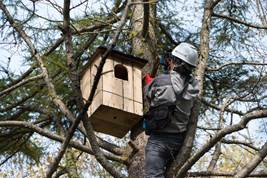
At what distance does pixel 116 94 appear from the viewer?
4582 millimetres

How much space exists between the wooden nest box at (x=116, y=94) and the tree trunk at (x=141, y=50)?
0.15 m

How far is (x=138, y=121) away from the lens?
475 centimetres

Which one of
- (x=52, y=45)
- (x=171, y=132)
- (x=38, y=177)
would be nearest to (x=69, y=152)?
(x=52, y=45)

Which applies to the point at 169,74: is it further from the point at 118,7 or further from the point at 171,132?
the point at 118,7

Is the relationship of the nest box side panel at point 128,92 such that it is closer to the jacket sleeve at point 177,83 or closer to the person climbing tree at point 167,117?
the person climbing tree at point 167,117

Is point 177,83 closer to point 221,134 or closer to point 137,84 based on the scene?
point 221,134

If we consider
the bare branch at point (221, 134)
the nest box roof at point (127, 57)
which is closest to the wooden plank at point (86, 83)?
the nest box roof at point (127, 57)

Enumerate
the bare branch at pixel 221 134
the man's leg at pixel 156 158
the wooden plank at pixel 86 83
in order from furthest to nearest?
the wooden plank at pixel 86 83, the man's leg at pixel 156 158, the bare branch at pixel 221 134

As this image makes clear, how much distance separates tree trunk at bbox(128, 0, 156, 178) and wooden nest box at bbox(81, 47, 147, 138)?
0.49ft

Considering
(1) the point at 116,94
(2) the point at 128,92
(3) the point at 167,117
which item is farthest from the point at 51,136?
(3) the point at 167,117

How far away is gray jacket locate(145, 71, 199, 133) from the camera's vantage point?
3971 millimetres

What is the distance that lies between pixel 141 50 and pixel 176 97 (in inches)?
51.3

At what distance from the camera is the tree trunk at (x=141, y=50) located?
455 cm

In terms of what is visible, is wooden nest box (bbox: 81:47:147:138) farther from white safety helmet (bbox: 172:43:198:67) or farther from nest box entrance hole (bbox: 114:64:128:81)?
white safety helmet (bbox: 172:43:198:67)
